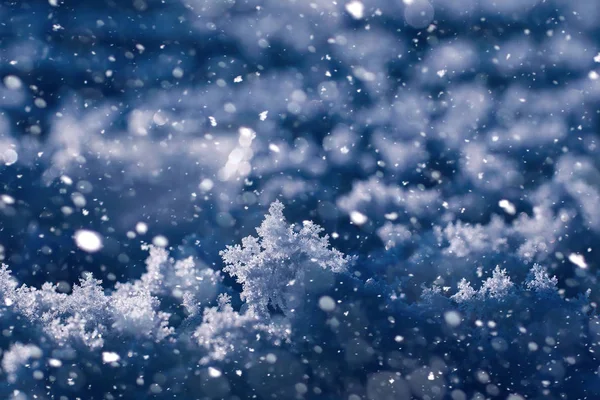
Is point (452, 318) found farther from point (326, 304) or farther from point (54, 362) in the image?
point (54, 362)

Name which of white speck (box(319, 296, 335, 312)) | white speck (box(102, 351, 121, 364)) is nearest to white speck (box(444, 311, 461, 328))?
white speck (box(319, 296, 335, 312))

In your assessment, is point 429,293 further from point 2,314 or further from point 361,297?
point 2,314

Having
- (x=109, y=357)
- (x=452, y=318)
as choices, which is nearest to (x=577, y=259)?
(x=452, y=318)

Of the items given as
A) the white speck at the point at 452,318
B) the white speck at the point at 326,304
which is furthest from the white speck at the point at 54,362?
the white speck at the point at 452,318

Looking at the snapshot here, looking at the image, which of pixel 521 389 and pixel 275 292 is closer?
pixel 521 389

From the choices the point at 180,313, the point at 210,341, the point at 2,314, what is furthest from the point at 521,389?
the point at 2,314

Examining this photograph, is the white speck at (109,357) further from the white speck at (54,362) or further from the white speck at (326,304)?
the white speck at (326,304)
